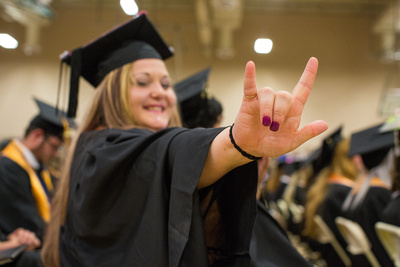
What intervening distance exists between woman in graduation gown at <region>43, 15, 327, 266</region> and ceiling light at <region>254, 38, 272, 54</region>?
9.6 inches

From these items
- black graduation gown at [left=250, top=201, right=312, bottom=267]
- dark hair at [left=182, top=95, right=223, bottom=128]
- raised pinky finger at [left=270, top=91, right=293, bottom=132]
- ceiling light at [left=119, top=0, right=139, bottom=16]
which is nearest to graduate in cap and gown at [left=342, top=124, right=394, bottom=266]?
dark hair at [left=182, top=95, right=223, bottom=128]

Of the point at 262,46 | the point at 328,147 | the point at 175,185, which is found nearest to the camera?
the point at 175,185

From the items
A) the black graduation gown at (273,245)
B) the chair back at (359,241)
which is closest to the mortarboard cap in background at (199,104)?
the black graduation gown at (273,245)

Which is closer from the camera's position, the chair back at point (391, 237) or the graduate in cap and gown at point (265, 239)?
the graduate in cap and gown at point (265, 239)

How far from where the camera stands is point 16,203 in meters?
2.61

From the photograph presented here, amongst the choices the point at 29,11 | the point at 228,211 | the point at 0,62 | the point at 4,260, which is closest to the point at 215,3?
the point at 29,11

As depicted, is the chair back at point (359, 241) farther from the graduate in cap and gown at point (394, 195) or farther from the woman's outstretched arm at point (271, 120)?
the woman's outstretched arm at point (271, 120)

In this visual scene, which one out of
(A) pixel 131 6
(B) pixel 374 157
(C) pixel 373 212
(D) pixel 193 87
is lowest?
(C) pixel 373 212

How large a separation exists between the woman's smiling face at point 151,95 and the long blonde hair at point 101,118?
0.03m

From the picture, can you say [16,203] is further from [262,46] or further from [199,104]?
[262,46]

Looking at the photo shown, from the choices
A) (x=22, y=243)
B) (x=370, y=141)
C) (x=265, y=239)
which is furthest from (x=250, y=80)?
(x=370, y=141)

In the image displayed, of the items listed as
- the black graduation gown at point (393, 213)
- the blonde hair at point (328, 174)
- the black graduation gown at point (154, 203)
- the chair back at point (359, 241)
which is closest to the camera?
the black graduation gown at point (154, 203)

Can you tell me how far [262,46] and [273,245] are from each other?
68 centimetres

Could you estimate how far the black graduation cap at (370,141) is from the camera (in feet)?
9.93
